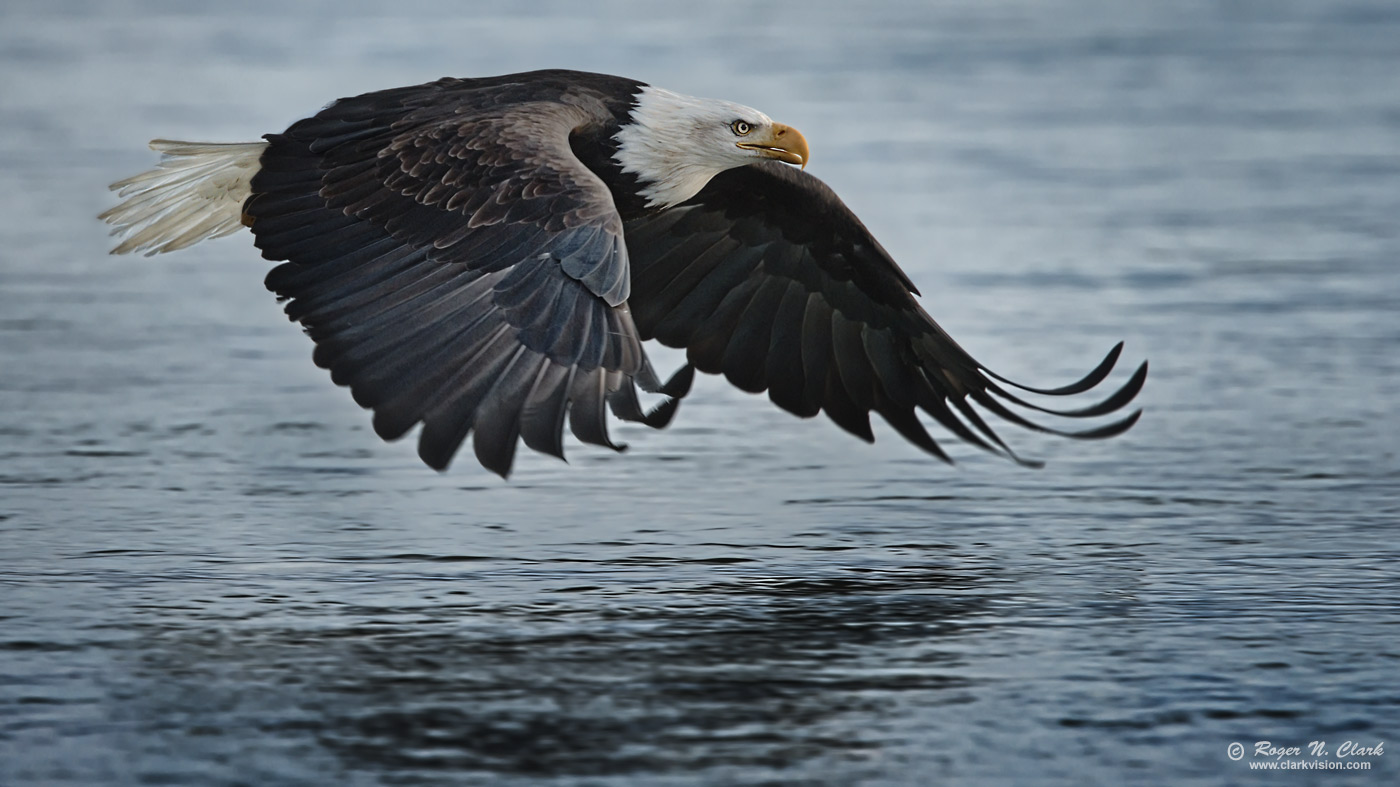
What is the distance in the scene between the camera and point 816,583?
5316 mm

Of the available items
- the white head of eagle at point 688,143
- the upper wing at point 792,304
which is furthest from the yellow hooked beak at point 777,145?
the upper wing at point 792,304

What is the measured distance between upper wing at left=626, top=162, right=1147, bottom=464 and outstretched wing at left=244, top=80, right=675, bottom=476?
0.55 m

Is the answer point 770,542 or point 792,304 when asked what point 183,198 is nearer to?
point 792,304

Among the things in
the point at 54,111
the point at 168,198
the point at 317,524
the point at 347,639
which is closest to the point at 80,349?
the point at 168,198

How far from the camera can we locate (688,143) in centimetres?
604

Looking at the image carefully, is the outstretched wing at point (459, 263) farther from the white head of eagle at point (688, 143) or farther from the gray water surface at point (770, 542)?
the gray water surface at point (770, 542)

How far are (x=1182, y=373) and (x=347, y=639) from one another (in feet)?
12.2

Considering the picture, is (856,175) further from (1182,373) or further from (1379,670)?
(1379,670)

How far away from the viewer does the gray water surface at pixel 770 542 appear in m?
4.25

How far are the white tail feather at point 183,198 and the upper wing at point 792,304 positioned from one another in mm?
1151

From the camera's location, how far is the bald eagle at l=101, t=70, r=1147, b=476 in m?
4.72

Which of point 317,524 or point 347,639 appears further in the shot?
point 317,524

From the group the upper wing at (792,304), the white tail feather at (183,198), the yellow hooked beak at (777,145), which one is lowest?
the upper wing at (792,304)

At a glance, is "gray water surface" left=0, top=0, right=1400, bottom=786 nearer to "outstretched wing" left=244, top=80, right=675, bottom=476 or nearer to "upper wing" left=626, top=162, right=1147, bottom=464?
"upper wing" left=626, top=162, right=1147, bottom=464
